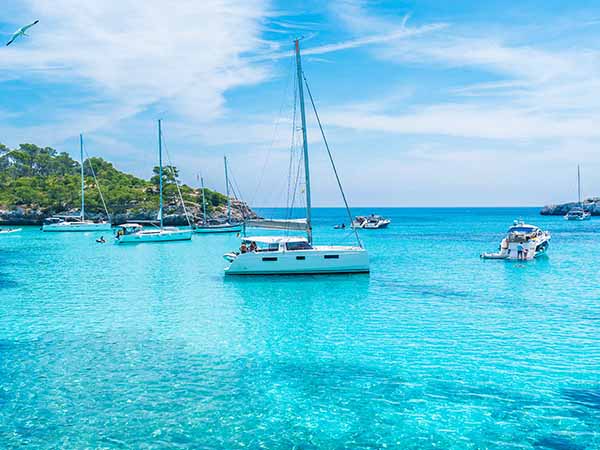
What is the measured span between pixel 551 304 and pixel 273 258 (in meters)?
16.4

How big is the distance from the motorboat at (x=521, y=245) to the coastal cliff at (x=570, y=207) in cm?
12099

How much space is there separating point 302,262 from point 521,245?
833 inches

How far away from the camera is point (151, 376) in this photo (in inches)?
564

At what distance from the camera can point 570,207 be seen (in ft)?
525

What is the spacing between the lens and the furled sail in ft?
111

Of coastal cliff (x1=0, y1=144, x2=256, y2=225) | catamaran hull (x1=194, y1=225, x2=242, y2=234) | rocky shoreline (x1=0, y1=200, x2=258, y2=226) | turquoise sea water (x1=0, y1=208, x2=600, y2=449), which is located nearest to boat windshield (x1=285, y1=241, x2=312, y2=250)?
turquoise sea water (x1=0, y1=208, x2=600, y2=449)

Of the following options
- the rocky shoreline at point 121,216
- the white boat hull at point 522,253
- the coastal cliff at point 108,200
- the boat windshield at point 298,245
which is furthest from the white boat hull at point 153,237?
the white boat hull at point 522,253

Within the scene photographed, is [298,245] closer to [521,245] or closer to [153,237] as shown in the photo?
[521,245]

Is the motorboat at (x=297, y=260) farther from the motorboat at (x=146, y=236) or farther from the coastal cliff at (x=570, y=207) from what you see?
the coastal cliff at (x=570, y=207)

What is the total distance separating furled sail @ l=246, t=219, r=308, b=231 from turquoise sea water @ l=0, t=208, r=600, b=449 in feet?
14.1

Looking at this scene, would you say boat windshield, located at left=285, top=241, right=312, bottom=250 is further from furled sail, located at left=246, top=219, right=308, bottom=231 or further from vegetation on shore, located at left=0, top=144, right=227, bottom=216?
vegetation on shore, located at left=0, top=144, right=227, bottom=216

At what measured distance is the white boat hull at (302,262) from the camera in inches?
1284

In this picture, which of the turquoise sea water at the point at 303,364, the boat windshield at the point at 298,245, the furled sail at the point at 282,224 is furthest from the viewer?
the furled sail at the point at 282,224

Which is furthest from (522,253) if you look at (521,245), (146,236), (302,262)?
(146,236)
